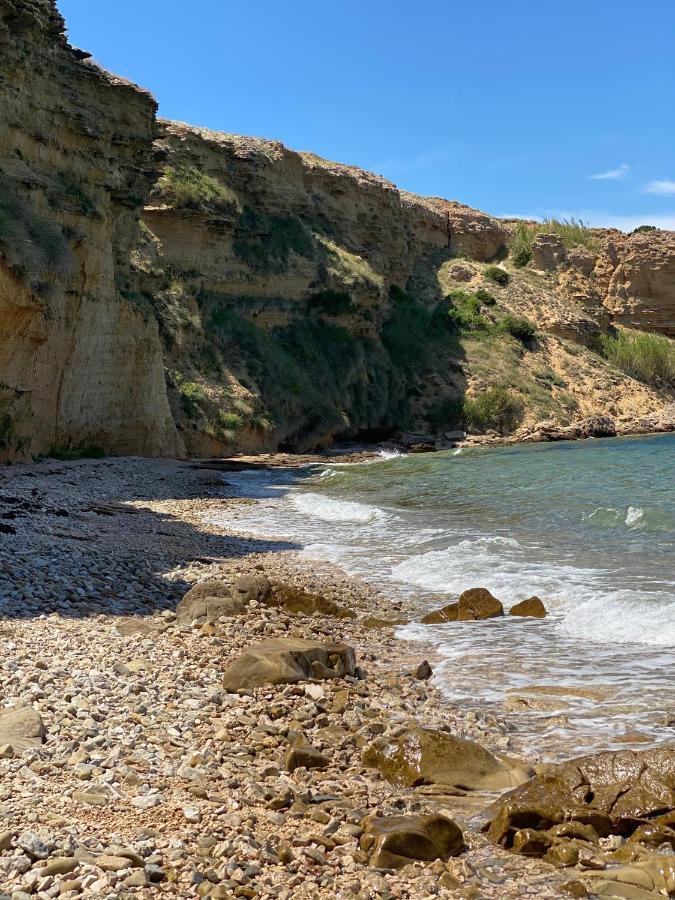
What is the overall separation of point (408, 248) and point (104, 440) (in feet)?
120

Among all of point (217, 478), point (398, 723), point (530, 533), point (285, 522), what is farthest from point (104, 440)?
point (398, 723)

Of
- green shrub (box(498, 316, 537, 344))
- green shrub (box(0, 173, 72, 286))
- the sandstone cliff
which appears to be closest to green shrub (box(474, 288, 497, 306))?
the sandstone cliff

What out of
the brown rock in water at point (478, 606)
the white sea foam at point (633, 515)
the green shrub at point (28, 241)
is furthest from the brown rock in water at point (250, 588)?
the green shrub at point (28, 241)

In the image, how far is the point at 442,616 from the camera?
31.3 feet

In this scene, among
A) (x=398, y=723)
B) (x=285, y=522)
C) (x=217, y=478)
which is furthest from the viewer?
(x=217, y=478)

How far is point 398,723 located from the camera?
598 centimetres

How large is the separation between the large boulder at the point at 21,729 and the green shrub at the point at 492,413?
43329mm

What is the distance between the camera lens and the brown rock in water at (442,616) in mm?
9469

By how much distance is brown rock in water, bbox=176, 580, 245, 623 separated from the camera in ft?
27.5

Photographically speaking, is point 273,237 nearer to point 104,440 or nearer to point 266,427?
point 266,427

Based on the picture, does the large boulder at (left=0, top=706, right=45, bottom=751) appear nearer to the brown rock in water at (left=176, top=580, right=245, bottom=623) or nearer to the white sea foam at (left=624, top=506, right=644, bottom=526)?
the brown rock in water at (left=176, top=580, right=245, bottom=623)

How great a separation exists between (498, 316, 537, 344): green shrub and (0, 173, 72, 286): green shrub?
37.3 metres

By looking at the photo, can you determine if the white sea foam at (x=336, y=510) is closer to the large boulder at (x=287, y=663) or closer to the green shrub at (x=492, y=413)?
the large boulder at (x=287, y=663)

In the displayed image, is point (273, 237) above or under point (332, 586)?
above
